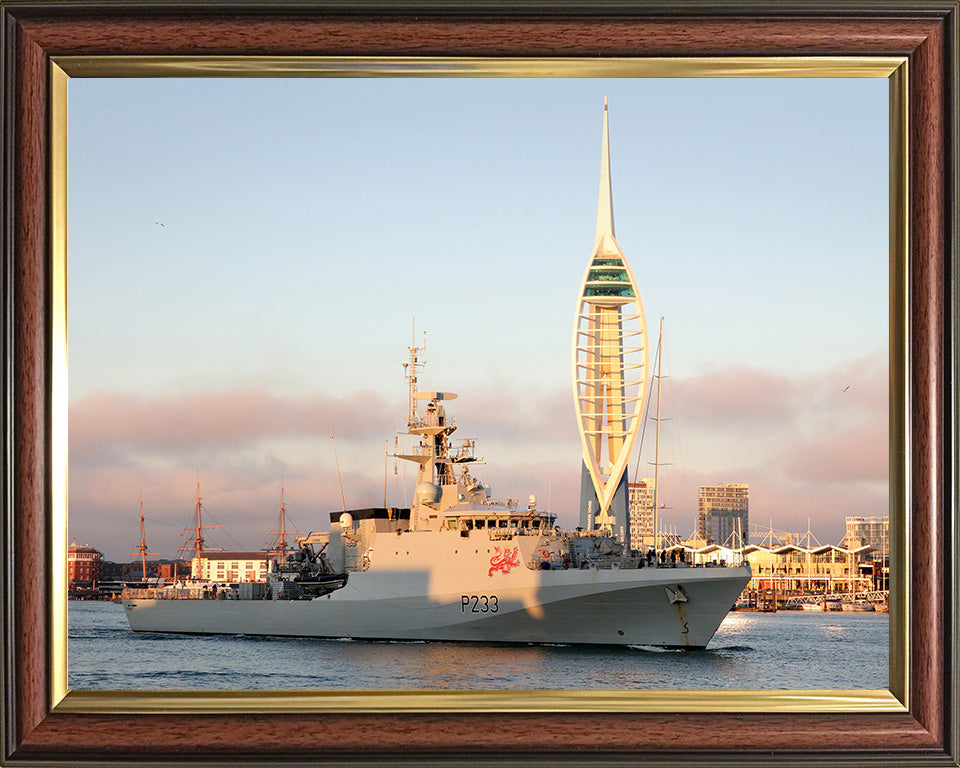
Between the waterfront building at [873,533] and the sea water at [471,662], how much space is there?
310 mm

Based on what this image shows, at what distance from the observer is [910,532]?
4.34 metres

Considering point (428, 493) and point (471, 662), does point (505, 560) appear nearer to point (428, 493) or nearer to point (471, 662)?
point (428, 493)

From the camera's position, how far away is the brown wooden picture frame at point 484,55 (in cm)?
418

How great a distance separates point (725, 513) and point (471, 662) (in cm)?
276

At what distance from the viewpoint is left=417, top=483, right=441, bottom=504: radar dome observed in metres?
22.0

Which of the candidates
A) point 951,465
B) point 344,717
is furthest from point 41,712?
point 951,465

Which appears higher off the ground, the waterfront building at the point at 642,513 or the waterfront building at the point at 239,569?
the waterfront building at the point at 642,513

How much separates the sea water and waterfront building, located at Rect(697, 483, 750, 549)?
1032mm

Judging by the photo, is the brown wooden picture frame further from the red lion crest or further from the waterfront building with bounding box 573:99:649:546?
the red lion crest

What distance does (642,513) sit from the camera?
51.2 ft

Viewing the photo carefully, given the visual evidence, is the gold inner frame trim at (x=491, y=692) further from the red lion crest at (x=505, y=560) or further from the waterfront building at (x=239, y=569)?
the red lion crest at (x=505, y=560)

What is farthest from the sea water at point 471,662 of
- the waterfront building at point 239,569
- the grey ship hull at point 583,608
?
the waterfront building at point 239,569

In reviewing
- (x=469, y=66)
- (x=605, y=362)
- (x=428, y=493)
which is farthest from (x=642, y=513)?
(x=469, y=66)

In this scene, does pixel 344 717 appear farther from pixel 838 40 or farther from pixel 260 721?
pixel 838 40
